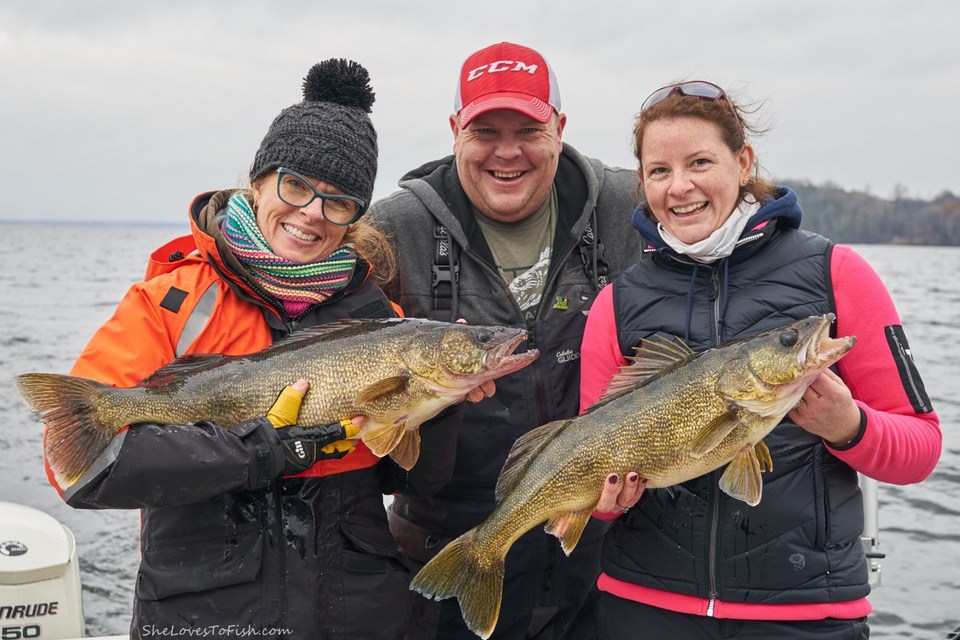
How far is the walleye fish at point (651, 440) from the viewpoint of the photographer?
10.6 feet

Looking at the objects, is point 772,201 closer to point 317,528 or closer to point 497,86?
point 497,86

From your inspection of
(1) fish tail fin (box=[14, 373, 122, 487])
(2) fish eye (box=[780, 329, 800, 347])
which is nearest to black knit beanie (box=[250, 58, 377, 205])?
(1) fish tail fin (box=[14, 373, 122, 487])

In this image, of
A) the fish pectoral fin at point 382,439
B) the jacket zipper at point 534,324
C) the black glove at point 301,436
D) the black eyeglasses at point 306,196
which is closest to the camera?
the black glove at point 301,436

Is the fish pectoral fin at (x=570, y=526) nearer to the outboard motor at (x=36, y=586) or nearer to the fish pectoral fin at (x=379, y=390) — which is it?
the fish pectoral fin at (x=379, y=390)

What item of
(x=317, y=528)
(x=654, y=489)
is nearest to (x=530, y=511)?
(x=654, y=489)

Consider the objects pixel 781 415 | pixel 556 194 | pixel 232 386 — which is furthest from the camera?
pixel 556 194

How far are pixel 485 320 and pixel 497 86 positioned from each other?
3.89 ft

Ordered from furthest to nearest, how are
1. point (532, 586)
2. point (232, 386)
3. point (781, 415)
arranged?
point (532, 586) → point (232, 386) → point (781, 415)

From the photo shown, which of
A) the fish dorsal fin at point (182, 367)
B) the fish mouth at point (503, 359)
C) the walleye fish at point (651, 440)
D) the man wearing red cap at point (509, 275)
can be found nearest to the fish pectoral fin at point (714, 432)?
the walleye fish at point (651, 440)

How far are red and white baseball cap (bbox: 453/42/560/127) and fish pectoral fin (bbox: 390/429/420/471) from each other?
1736 millimetres

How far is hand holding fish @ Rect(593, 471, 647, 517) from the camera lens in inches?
137

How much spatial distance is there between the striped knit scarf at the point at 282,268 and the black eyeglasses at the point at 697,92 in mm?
1492

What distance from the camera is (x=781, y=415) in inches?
129

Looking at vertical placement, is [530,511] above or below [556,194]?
below
